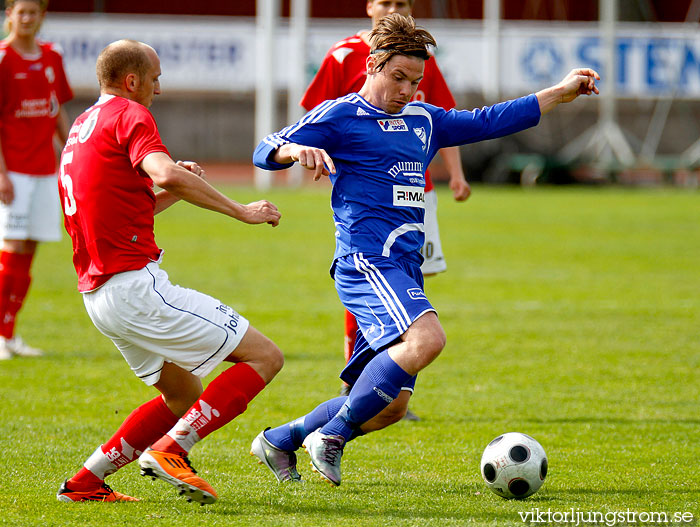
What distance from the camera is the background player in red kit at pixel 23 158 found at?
737 centimetres

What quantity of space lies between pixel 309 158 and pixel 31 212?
417cm

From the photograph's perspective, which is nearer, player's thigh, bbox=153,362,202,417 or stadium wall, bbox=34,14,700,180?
player's thigh, bbox=153,362,202,417

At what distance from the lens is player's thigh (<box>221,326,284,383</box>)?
13.2 ft

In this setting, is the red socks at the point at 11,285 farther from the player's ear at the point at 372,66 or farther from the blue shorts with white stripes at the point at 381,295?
the player's ear at the point at 372,66

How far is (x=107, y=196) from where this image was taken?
152 inches

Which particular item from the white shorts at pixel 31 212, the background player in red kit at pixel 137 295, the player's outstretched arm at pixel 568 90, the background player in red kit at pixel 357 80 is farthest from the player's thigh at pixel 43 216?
the player's outstretched arm at pixel 568 90

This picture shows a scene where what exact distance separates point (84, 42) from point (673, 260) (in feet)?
61.8

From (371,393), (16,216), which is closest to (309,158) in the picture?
(371,393)

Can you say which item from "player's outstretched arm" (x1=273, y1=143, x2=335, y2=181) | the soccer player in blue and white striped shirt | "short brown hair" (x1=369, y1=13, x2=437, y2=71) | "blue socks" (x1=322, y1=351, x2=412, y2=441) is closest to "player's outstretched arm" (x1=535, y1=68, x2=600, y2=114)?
the soccer player in blue and white striped shirt

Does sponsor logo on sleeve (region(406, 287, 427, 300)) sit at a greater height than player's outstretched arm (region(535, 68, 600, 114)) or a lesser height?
lesser

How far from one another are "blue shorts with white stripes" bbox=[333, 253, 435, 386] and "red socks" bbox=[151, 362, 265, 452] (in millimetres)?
582

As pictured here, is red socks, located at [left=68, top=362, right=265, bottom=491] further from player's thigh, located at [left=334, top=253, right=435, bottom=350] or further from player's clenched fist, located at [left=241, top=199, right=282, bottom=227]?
player's clenched fist, located at [left=241, top=199, right=282, bottom=227]

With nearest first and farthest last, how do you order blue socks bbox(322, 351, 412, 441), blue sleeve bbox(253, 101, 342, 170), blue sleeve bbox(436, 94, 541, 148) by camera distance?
blue socks bbox(322, 351, 412, 441) < blue sleeve bbox(253, 101, 342, 170) < blue sleeve bbox(436, 94, 541, 148)

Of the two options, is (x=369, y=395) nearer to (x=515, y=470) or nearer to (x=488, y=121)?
(x=515, y=470)
